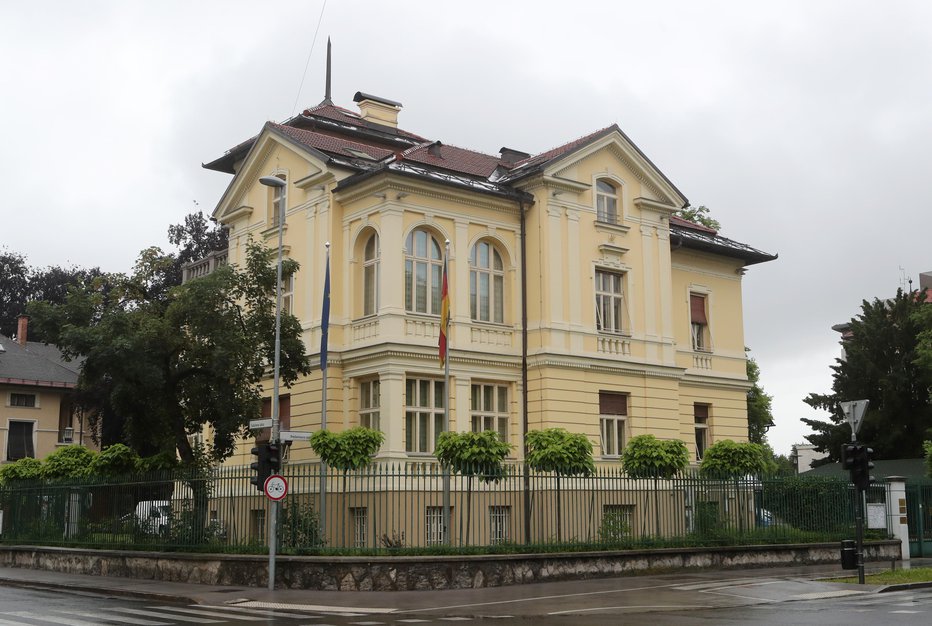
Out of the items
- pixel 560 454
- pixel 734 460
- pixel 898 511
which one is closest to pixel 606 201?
pixel 734 460

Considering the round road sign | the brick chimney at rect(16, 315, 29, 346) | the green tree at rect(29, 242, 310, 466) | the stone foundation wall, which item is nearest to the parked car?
the stone foundation wall

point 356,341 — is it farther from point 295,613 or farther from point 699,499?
point 295,613

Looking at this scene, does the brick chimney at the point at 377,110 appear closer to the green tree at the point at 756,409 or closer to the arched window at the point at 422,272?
the arched window at the point at 422,272

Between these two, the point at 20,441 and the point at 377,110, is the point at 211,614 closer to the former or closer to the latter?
the point at 377,110

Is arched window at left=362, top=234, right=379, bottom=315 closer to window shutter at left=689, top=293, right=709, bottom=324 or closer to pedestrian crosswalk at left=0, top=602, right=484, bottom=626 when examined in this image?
pedestrian crosswalk at left=0, top=602, right=484, bottom=626

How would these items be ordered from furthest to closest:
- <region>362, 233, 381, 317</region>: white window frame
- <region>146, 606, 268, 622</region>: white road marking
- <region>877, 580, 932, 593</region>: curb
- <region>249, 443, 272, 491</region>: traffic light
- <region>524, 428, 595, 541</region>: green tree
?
<region>362, 233, 381, 317</region>: white window frame → <region>524, 428, 595, 541</region>: green tree → <region>249, 443, 272, 491</region>: traffic light → <region>877, 580, 932, 593</region>: curb → <region>146, 606, 268, 622</region>: white road marking

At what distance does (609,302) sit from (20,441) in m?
34.6

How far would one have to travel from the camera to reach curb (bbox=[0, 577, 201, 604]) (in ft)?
69.8

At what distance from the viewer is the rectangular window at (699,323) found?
37906 mm

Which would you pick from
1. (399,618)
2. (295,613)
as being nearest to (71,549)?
(295,613)

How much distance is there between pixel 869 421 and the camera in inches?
2239

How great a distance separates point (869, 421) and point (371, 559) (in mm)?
41936

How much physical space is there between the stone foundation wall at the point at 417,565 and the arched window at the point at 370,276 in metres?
9.06

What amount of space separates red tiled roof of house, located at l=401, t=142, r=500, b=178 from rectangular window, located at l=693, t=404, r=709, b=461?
36.5ft
